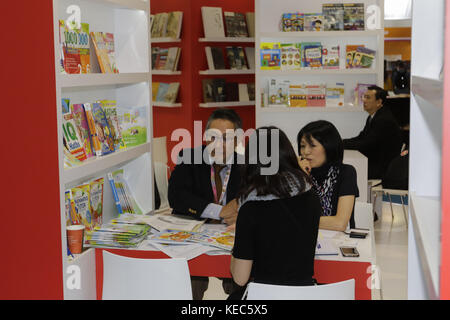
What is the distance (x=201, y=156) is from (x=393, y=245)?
2.88 metres

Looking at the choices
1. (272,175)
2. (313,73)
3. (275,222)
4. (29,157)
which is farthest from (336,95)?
(29,157)

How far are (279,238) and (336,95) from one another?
3.54m

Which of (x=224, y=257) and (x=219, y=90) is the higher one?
(x=219, y=90)

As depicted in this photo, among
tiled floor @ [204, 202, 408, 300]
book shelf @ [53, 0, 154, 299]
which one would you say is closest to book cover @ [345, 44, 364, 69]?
tiled floor @ [204, 202, 408, 300]

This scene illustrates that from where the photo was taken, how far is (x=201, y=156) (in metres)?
3.50

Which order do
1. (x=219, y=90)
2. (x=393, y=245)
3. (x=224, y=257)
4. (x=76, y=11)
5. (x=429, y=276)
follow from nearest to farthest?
(x=429, y=276) < (x=224, y=257) < (x=76, y=11) < (x=393, y=245) < (x=219, y=90)

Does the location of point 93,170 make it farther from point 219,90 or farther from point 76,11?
point 219,90

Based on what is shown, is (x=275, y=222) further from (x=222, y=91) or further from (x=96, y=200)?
(x=222, y=91)

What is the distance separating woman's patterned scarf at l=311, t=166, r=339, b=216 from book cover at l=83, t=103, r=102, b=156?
121cm

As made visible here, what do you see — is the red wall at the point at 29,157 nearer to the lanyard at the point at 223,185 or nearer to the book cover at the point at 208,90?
the lanyard at the point at 223,185

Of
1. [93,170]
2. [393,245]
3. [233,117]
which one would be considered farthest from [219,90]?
[93,170]

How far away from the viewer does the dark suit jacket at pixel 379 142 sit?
5.90 metres

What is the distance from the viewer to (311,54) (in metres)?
5.74

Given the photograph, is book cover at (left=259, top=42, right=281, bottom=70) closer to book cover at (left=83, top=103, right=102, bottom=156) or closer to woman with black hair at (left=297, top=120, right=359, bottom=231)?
woman with black hair at (left=297, top=120, right=359, bottom=231)
